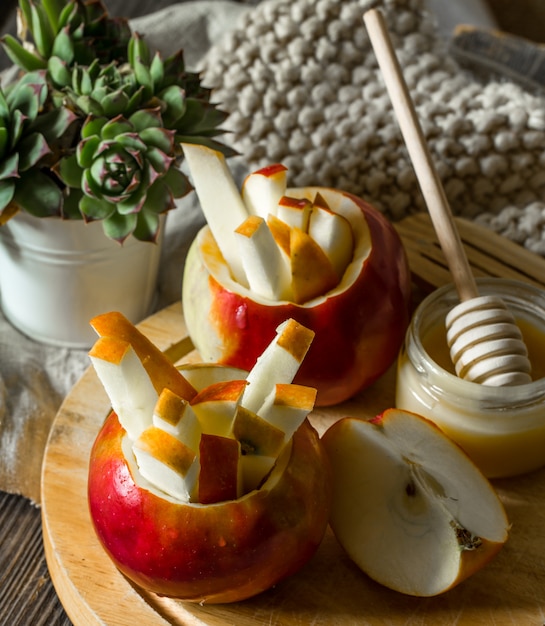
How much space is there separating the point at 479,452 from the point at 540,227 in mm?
375

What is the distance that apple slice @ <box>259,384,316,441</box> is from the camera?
598 mm

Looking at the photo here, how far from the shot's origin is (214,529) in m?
0.61

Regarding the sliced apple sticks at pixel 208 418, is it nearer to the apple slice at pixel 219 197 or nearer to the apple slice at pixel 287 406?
the apple slice at pixel 287 406

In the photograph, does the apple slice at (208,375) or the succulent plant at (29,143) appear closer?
the apple slice at (208,375)

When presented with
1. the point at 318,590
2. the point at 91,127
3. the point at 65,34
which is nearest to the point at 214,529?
the point at 318,590

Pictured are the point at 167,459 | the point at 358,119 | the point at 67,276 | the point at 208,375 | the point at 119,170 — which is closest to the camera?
the point at 167,459

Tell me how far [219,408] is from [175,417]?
50mm

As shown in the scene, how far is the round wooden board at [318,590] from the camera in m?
0.69

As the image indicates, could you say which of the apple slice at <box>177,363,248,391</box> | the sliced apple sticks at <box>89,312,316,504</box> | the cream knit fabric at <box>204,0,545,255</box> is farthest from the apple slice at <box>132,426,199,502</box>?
the cream knit fabric at <box>204,0,545,255</box>

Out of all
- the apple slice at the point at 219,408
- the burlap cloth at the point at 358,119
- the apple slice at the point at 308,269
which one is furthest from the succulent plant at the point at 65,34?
the apple slice at the point at 219,408

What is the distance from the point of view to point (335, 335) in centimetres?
77

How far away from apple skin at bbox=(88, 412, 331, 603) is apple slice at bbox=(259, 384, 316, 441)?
5 centimetres

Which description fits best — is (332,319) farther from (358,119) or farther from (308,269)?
(358,119)

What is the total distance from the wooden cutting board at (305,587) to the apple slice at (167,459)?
15 centimetres
